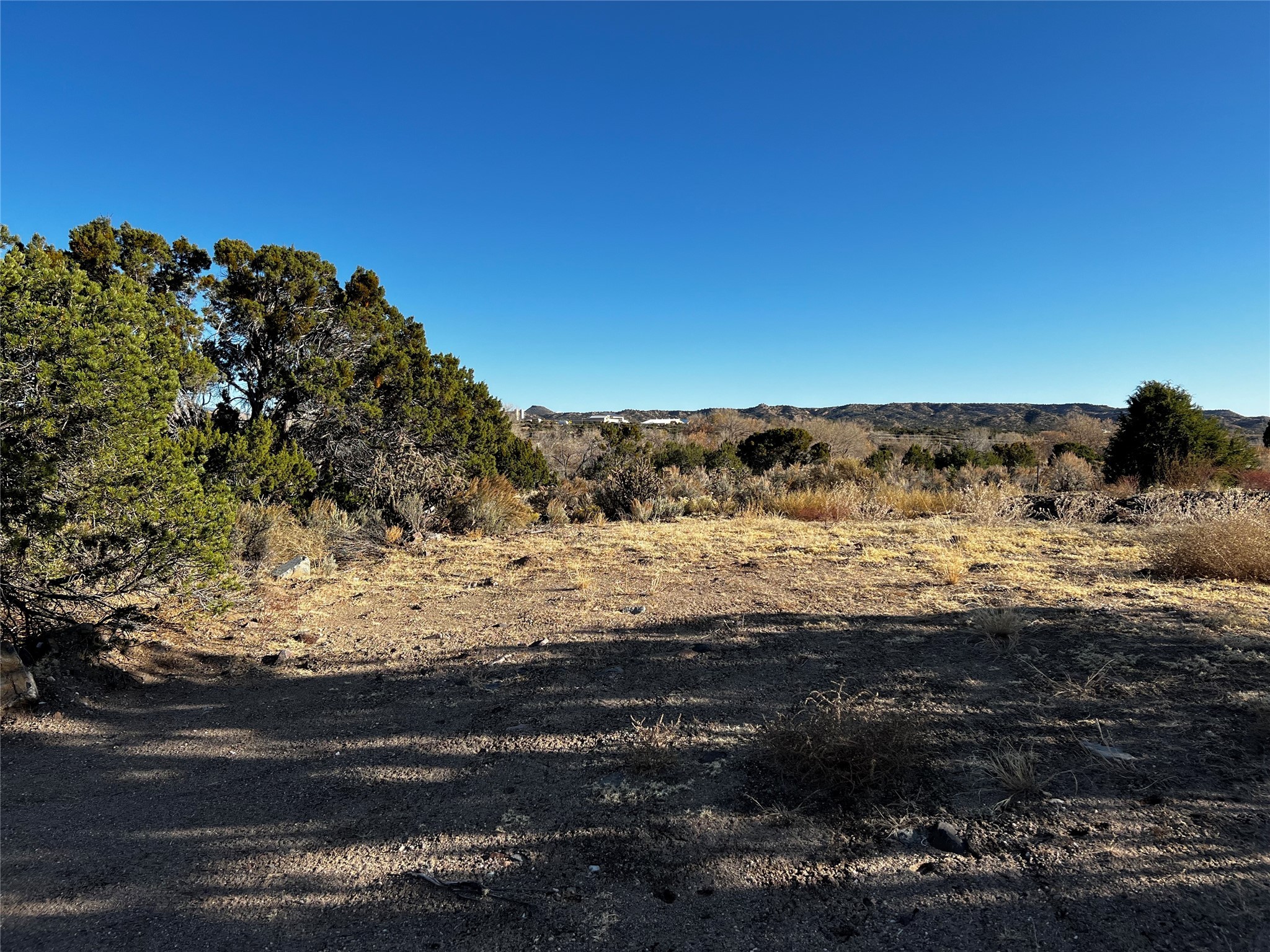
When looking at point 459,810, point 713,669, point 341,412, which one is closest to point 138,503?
point 459,810

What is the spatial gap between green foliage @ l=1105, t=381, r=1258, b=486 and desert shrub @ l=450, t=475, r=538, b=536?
44.8ft

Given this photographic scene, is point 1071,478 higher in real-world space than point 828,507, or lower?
higher

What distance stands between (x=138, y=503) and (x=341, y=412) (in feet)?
21.3

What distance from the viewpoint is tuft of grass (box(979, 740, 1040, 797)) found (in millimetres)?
2521

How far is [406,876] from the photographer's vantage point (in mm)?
2270

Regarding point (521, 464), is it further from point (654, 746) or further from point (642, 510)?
point (654, 746)

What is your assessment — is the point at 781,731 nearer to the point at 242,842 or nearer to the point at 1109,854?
the point at 1109,854

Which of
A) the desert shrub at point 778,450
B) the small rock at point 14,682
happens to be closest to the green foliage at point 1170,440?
the desert shrub at point 778,450

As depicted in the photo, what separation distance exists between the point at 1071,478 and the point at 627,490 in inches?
434

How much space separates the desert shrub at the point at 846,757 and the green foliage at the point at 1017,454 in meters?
24.7

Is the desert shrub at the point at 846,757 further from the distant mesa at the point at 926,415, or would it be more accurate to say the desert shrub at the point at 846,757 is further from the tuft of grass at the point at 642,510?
the distant mesa at the point at 926,415

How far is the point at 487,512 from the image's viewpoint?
34.5 ft

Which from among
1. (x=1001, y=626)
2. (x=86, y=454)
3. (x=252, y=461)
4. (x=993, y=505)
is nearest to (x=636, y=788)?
(x=1001, y=626)

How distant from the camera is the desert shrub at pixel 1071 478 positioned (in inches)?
549
